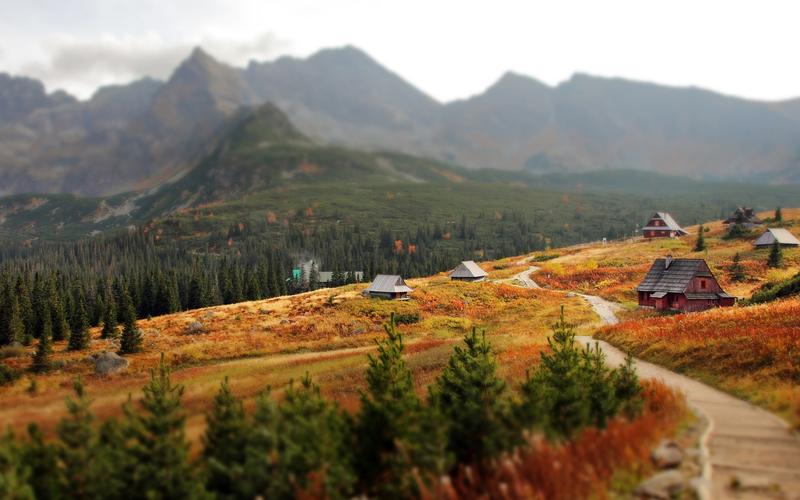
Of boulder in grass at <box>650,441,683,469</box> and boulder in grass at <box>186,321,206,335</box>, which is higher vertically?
boulder in grass at <box>650,441,683,469</box>

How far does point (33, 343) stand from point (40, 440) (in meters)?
81.5

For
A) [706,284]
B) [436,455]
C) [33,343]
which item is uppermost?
[436,455]

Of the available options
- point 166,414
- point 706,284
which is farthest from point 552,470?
point 706,284

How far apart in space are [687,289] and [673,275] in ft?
12.5

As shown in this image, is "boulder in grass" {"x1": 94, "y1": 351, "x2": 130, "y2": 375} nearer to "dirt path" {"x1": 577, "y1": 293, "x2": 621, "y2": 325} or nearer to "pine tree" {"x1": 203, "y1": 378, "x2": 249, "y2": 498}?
"pine tree" {"x1": 203, "y1": 378, "x2": 249, "y2": 498}

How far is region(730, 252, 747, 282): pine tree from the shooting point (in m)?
91.3

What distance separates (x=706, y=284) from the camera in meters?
73.6

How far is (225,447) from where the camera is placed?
648 inches

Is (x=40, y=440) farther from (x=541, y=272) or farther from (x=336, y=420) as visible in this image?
(x=541, y=272)

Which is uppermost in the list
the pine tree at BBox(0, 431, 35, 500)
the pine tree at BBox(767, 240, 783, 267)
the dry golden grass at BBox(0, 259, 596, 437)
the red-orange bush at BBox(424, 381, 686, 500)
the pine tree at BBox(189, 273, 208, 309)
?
the pine tree at BBox(0, 431, 35, 500)

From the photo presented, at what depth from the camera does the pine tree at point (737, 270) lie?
91.3 m

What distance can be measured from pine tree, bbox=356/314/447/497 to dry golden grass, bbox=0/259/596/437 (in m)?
3.72

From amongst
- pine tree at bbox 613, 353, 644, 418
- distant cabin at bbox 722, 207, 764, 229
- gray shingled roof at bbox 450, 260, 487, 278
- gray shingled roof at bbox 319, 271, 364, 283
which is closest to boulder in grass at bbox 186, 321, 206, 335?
gray shingled roof at bbox 450, 260, 487, 278

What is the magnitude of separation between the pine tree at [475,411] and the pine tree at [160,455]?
26.5ft
